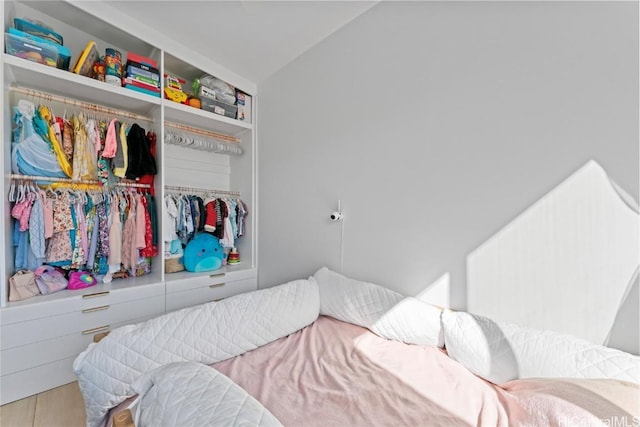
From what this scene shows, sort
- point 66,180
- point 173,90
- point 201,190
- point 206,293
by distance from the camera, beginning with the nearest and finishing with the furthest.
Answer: point 66,180 < point 173,90 < point 206,293 < point 201,190

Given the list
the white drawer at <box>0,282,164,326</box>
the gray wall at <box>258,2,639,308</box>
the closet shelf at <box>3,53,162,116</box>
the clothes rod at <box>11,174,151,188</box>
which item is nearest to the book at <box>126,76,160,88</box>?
the closet shelf at <box>3,53,162,116</box>

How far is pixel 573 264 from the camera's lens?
1.14 metres

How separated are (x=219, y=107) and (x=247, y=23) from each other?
2.59ft

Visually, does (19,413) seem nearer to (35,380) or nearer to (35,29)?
(35,380)

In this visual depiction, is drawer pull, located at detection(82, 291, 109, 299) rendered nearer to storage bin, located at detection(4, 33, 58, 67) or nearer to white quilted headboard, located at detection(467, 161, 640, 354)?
storage bin, located at detection(4, 33, 58, 67)

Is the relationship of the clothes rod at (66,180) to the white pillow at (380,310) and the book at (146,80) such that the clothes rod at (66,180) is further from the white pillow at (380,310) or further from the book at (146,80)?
the white pillow at (380,310)

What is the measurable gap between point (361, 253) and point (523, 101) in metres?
1.21

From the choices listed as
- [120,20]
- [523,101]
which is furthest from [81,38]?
[523,101]

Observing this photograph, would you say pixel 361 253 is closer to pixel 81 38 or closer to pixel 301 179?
pixel 301 179

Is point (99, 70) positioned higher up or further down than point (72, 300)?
higher up

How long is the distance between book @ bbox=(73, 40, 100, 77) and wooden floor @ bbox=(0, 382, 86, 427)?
6.76 feet

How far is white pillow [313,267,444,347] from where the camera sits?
1.41 meters

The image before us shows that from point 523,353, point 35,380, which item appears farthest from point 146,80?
point 523,353

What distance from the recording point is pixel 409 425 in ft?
3.01
